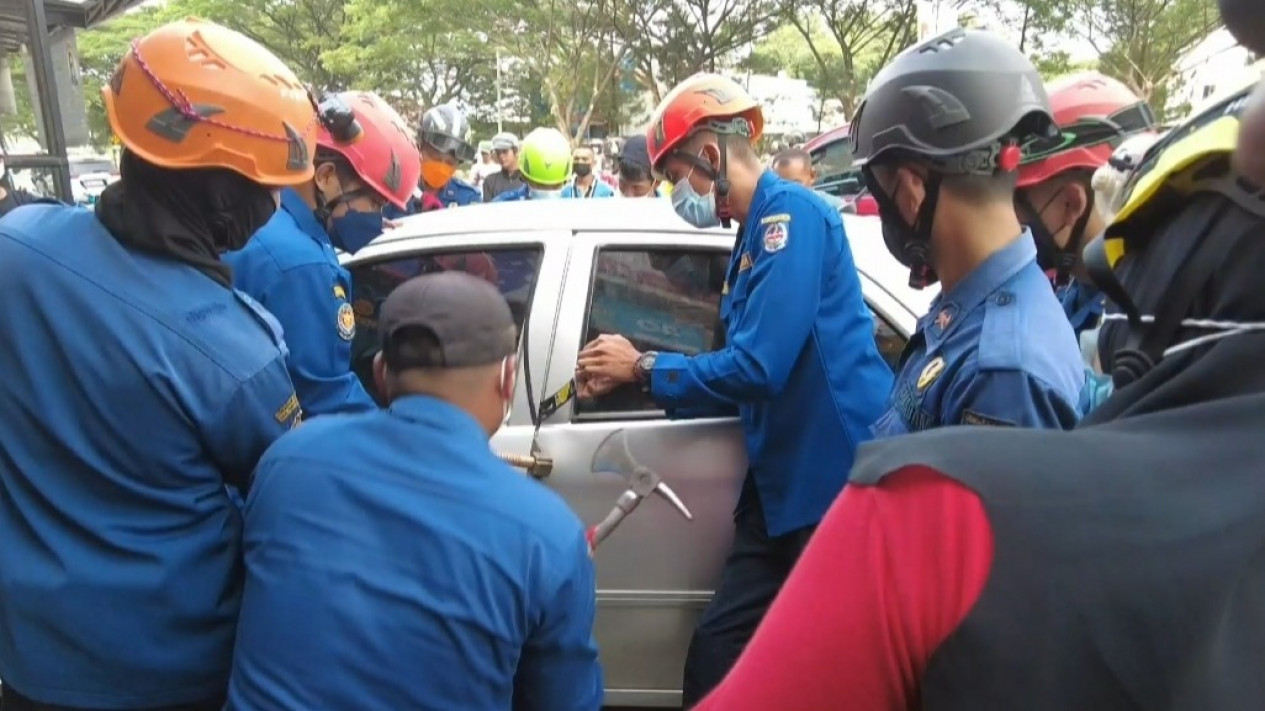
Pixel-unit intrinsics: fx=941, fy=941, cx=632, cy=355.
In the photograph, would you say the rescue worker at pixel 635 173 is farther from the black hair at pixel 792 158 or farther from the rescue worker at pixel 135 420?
the rescue worker at pixel 135 420

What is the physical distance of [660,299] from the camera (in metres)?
2.80

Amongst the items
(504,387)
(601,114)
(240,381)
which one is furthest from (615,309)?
(601,114)

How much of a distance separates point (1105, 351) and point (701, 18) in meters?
24.4

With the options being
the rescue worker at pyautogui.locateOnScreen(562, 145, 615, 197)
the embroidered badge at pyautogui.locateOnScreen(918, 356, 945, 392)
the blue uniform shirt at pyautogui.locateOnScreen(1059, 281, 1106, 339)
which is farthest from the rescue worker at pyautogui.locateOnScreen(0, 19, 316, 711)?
the rescue worker at pyautogui.locateOnScreen(562, 145, 615, 197)

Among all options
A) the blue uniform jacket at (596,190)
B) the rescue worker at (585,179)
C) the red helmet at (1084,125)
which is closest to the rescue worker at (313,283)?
the red helmet at (1084,125)

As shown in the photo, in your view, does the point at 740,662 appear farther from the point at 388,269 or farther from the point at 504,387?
the point at 388,269

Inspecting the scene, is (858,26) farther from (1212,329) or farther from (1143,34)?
(1212,329)

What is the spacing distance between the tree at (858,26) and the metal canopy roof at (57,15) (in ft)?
63.3

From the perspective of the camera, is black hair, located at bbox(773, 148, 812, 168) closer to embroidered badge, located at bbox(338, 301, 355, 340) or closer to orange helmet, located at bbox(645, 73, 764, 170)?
orange helmet, located at bbox(645, 73, 764, 170)

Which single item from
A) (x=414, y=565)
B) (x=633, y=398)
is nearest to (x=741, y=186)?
(x=633, y=398)

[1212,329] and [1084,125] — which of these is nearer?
[1212,329]

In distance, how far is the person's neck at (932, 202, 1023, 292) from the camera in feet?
5.54

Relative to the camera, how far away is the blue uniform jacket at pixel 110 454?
4.87ft

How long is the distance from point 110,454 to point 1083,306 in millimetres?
2457
